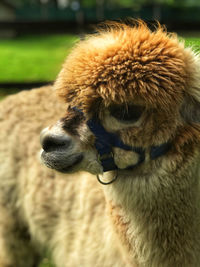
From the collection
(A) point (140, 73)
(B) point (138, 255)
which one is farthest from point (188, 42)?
(B) point (138, 255)

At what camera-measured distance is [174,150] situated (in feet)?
6.44

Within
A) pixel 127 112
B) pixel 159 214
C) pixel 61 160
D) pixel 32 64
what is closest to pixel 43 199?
pixel 61 160

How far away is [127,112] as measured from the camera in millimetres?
1937

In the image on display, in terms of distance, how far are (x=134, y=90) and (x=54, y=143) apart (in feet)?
1.57

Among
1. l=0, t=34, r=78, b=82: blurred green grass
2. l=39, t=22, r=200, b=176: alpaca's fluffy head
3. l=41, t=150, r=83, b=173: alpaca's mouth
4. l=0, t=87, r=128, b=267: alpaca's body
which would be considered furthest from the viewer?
l=0, t=34, r=78, b=82: blurred green grass

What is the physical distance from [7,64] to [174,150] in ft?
34.4

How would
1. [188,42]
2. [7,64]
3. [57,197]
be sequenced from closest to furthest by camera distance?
1. [188,42]
2. [57,197]
3. [7,64]

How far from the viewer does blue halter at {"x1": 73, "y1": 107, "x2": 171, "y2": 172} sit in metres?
1.98

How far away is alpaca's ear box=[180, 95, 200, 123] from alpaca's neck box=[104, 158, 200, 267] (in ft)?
0.81

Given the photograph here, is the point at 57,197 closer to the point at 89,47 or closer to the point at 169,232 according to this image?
the point at 169,232

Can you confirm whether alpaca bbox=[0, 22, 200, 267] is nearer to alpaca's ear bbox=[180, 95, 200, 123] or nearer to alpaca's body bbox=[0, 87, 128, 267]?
alpaca's ear bbox=[180, 95, 200, 123]

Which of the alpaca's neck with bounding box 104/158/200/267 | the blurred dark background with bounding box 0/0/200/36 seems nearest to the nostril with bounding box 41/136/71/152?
the alpaca's neck with bounding box 104/158/200/267

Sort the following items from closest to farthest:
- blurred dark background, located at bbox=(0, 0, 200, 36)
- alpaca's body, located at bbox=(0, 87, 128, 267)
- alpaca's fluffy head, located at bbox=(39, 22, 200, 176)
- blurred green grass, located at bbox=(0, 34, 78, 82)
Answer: alpaca's fluffy head, located at bbox=(39, 22, 200, 176)
alpaca's body, located at bbox=(0, 87, 128, 267)
blurred dark background, located at bbox=(0, 0, 200, 36)
blurred green grass, located at bbox=(0, 34, 78, 82)

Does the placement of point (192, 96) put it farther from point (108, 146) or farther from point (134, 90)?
point (108, 146)
